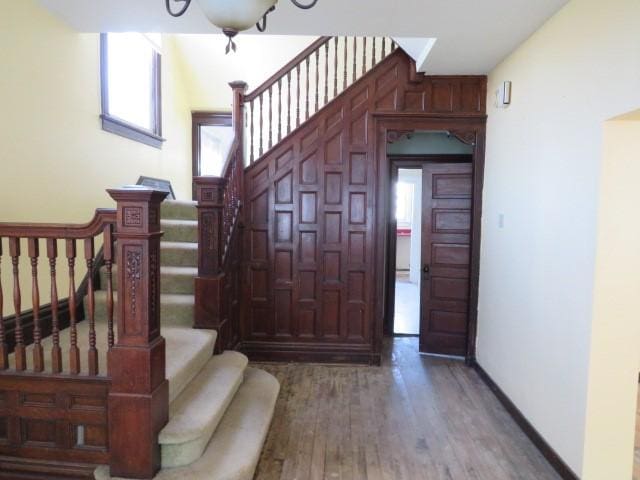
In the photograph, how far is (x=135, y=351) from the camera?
213 cm

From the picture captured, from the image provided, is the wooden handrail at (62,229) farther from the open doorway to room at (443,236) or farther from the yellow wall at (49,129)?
the open doorway to room at (443,236)

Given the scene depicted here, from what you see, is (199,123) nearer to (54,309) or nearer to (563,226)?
(54,309)

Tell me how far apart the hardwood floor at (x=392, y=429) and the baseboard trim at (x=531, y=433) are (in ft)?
0.15

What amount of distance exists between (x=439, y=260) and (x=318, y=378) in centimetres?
176

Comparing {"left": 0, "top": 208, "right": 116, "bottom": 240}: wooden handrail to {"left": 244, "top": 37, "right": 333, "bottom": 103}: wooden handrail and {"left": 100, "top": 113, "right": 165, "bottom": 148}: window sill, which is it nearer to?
{"left": 100, "top": 113, "right": 165, "bottom": 148}: window sill

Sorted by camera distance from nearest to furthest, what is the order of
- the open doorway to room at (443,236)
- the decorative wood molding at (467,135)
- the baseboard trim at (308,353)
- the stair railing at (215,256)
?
the stair railing at (215,256) < the decorative wood molding at (467,135) < the baseboard trim at (308,353) < the open doorway to room at (443,236)

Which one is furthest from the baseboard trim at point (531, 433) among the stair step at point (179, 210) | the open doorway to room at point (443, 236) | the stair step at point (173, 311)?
the stair step at point (179, 210)

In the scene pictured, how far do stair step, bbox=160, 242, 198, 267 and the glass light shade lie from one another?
254 cm

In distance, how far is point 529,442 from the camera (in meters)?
2.89

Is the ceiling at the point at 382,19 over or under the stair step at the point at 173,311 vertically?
over

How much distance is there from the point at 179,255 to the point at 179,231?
1.19ft

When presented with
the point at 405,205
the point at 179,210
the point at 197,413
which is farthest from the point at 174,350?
the point at 405,205

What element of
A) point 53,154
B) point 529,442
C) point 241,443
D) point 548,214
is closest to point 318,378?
point 241,443

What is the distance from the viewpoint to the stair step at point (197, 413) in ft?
7.36
